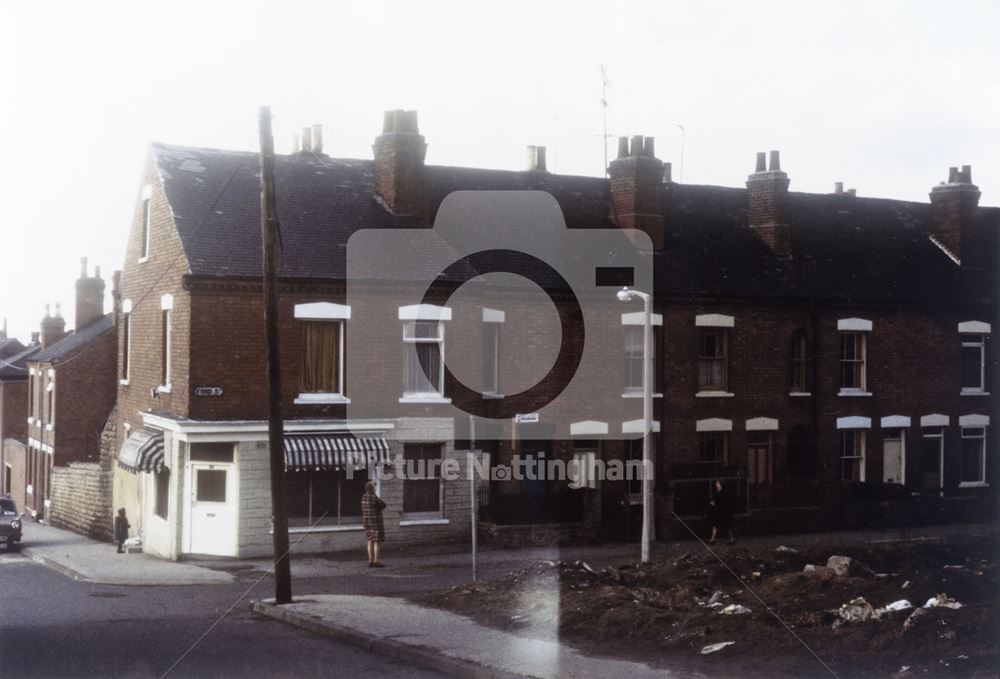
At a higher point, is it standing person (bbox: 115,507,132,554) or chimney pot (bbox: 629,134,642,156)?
chimney pot (bbox: 629,134,642,156)

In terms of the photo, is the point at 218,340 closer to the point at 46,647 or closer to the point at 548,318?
the point at 548,318

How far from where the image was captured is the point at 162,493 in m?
27.9

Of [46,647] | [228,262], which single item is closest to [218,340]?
[228,262]

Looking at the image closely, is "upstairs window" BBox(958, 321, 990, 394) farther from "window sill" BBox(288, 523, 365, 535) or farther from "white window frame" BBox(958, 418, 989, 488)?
"window sill" BBox(288, 523, 365, 535)

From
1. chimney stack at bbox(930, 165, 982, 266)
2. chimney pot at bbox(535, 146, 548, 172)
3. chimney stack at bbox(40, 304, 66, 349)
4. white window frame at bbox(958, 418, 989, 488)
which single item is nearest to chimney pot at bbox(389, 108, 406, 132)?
chimney pot at bbox(535, 146, 548, 172)

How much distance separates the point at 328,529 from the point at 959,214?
21585 mm

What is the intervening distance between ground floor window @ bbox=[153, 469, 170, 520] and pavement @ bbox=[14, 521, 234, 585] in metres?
1.10

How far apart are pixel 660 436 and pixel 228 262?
1188cm

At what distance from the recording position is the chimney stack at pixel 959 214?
34969 mm

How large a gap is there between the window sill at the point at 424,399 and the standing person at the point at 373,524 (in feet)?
9.80

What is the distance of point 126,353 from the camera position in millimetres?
32312

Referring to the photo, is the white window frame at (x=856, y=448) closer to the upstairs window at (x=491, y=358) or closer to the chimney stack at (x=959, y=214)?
the chimney stack at (x=959, y=214)

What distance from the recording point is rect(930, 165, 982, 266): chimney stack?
34969 millimetres

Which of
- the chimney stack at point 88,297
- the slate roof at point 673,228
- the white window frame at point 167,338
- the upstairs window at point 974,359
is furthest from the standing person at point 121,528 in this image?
the upstairs window at point 974,359
